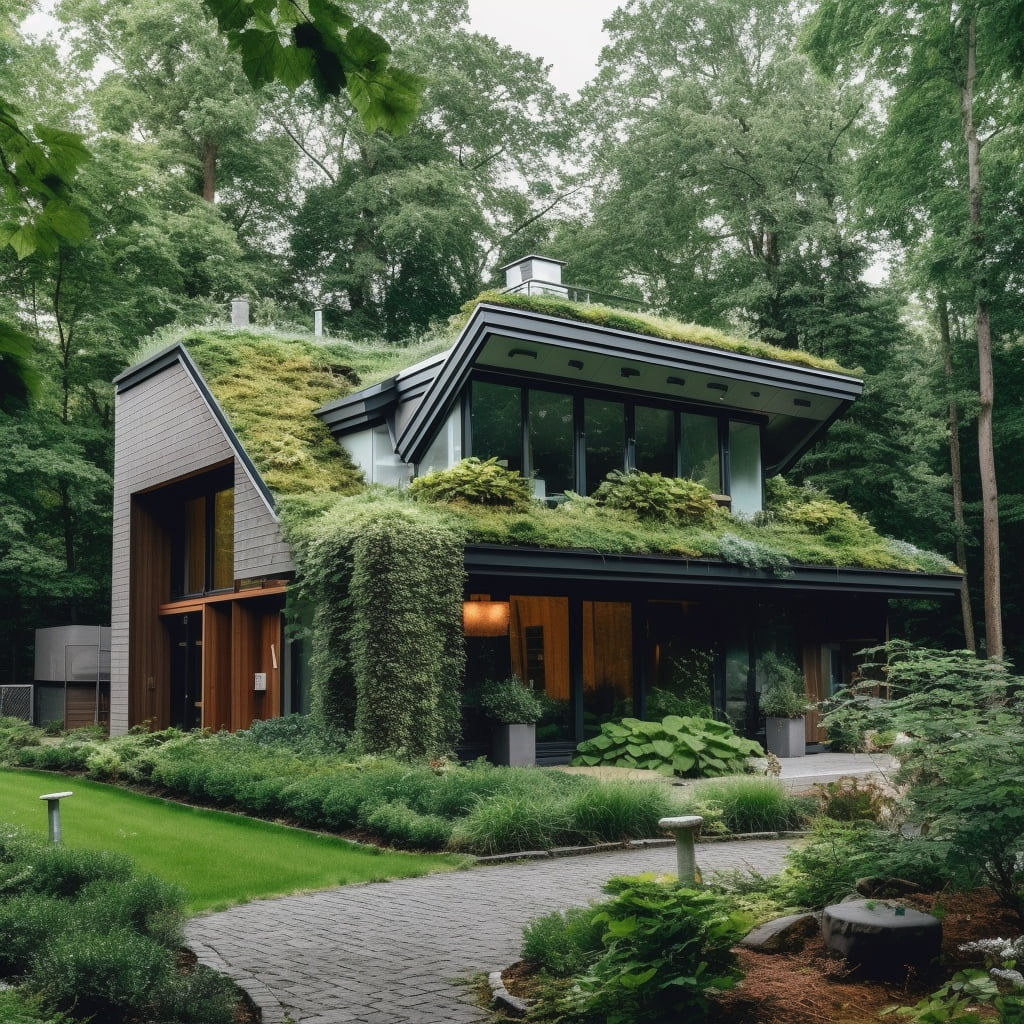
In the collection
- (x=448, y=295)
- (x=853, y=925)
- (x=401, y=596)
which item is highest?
(x=448, y=295)

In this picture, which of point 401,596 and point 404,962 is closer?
point 404,962

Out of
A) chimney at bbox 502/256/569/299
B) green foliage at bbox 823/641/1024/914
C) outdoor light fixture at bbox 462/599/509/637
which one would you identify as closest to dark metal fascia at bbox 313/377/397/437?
chimney at bbox 502/256/569/299

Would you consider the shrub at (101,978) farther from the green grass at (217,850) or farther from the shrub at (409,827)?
the shrub at (409,827)

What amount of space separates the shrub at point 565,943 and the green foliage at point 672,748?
857 cm

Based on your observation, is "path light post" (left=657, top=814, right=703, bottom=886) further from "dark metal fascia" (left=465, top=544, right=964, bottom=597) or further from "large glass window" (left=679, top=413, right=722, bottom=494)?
"large glass window" (left=679, top=413, right=722, bottom=494)

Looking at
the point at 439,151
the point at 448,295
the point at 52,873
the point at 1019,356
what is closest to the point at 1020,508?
the point at 1019,356

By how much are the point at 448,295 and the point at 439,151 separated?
15.4 feet

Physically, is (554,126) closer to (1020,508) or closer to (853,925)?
(1020,508)

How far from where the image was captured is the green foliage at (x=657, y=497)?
56.1 ft

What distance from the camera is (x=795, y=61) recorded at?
3216cm

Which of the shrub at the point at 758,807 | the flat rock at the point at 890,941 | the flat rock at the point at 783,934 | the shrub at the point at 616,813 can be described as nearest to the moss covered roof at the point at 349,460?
the shrub at the point at 616,813

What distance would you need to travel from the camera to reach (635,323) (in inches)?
693

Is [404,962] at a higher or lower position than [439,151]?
lower

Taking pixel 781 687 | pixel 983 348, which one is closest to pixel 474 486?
pixel 781 687
